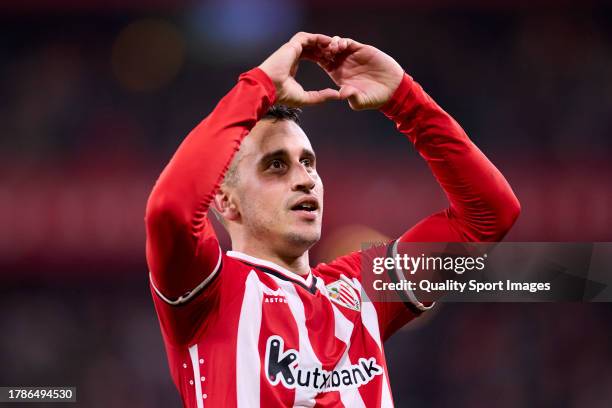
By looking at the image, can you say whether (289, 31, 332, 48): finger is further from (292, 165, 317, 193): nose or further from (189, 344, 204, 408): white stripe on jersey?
(189, 344, 204, 408): white stripe on jersey

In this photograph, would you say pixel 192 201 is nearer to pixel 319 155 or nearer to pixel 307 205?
pixel 307 205

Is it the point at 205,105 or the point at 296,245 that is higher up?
the point at 205,105

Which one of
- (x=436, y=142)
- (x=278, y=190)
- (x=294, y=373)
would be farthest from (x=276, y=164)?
(x=294, y=373)

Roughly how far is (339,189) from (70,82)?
1.99m

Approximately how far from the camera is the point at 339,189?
17.1 feet

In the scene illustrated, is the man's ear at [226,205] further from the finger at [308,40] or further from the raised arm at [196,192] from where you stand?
the finger at [308,40]

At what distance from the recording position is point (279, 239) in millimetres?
2223

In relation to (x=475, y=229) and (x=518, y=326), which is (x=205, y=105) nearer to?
(x=518, y=326)

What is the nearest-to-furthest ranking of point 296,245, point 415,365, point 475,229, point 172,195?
point 172,195 < point 296,245 < point 475,229 < point 415,365

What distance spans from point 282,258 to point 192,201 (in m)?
0.53

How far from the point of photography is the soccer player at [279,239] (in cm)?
186

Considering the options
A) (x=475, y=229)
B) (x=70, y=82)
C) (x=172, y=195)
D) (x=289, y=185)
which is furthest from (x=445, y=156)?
(x=70, y=82)

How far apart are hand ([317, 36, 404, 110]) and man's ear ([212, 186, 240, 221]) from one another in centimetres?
45

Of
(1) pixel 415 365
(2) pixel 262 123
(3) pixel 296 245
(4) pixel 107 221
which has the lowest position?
(1) pixel 415 365
